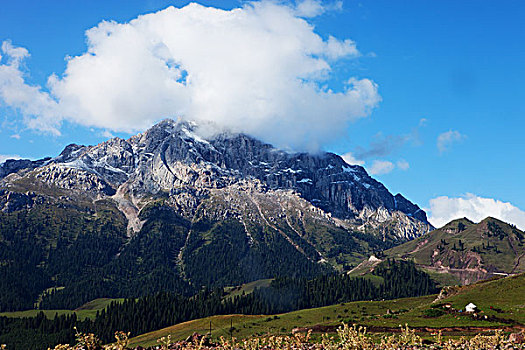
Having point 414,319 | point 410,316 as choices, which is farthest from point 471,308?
point 414,319

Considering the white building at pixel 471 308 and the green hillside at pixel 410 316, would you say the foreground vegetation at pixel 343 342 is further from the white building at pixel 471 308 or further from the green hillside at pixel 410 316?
the white building at pixel 471 308

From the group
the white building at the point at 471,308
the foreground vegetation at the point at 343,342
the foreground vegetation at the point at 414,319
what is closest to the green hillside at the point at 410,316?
the foreground vegetation at the point at 414,319

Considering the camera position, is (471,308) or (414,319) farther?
(471,308)

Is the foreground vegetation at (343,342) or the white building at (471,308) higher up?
the foreground vegetation at (343,342)

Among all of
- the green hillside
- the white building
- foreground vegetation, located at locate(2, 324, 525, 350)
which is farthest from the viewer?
the white building

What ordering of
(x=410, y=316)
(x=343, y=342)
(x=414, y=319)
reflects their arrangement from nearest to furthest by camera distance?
(x=343, y=342), (x=414, y=319), (x=410, y=316)

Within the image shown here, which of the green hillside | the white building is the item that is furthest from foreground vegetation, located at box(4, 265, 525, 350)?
the white building

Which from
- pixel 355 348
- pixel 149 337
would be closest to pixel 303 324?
pixel 149 337

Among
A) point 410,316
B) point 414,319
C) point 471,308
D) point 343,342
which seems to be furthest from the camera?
point 410,316

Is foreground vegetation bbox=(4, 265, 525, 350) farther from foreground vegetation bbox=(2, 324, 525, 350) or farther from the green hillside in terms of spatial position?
foreground vegetation bbox=(2, 324, 525, 350)

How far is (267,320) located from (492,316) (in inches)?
2874

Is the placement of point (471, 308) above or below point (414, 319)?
above

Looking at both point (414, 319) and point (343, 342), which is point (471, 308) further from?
point (343, 342)

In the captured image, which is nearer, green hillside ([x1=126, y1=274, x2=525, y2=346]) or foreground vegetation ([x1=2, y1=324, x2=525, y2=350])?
foreground vegetation ([x1=2, y1=324, x2=525, y2=350])
